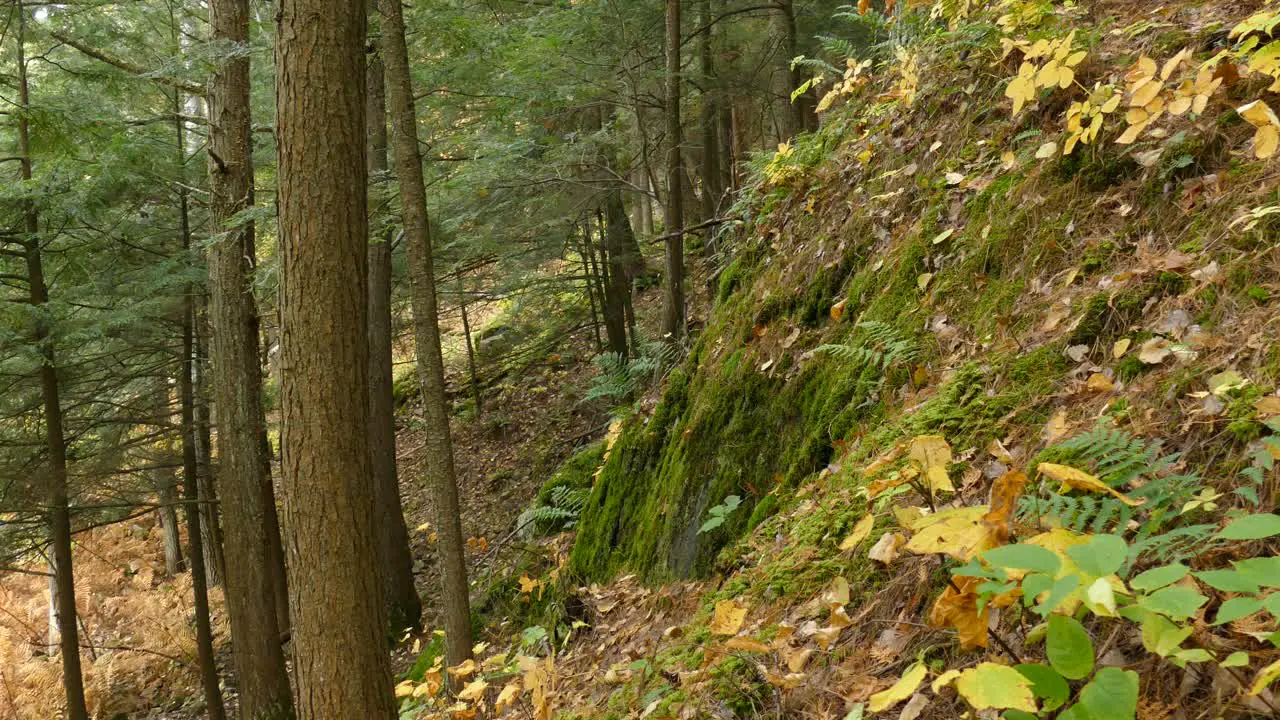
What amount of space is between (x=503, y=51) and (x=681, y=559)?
566 centimetres

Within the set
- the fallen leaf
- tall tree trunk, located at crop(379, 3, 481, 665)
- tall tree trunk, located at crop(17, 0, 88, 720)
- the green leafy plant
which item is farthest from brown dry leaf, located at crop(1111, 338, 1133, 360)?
tall tree trunk, located at crop(17, 0, 88, 720)

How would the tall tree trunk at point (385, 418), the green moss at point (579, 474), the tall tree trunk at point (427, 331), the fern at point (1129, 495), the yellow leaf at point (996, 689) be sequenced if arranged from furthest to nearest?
the tall tree trunk at point (385, 418)
the green moss at point (579, 474)
the tall tree trunk at point (427, 331)
the fern at point (1129, 495)
the yellow leaf at point (996, 689)

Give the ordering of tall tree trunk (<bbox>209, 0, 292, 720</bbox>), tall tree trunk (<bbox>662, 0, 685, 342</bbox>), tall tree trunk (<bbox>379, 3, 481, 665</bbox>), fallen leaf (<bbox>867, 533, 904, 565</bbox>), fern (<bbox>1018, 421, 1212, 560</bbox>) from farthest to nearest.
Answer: tall tree trunk (<bbox>662, 0, 685, 342</bbox>) → tall tree trunk (<bbox>209, 0, 292, 720</bbox>) → tall tree trunk (<bbox>379, 3, 481, 665</bbox>) → fallen leaf (<bbox>867, 533, 904, 565</bbox>) → fern (<bbox>1018, 421, 1212, 560</bbox>)

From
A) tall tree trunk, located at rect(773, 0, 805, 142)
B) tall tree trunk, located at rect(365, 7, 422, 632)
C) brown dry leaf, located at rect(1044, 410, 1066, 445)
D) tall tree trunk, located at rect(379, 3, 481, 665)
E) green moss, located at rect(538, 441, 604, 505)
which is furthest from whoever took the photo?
tall tree trunk, located at rect(773, 0, 805, 142)

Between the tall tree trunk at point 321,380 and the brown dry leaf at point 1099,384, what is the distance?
9.14 ft

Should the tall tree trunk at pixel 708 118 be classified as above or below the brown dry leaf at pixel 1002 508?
above

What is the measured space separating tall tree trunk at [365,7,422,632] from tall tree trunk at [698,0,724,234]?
411 centimetres

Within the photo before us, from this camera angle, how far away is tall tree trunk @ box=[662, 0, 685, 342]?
853 centimetres

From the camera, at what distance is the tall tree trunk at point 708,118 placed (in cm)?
1072

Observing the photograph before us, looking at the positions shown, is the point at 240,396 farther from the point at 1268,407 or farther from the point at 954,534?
the point at 1268,407

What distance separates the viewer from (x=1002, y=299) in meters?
3.20

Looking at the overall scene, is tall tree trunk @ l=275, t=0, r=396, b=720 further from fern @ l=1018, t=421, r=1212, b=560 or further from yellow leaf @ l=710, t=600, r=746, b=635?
fern @ l=1018, t=421, r=1212, b=560

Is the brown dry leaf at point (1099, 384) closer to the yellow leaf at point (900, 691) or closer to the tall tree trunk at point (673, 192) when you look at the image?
the yellow leaf at point (900, 691)

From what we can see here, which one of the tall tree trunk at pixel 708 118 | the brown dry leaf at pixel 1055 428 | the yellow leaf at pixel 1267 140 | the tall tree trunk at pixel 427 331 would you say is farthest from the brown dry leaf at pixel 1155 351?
the tall tree trunk at pixel 708 118
